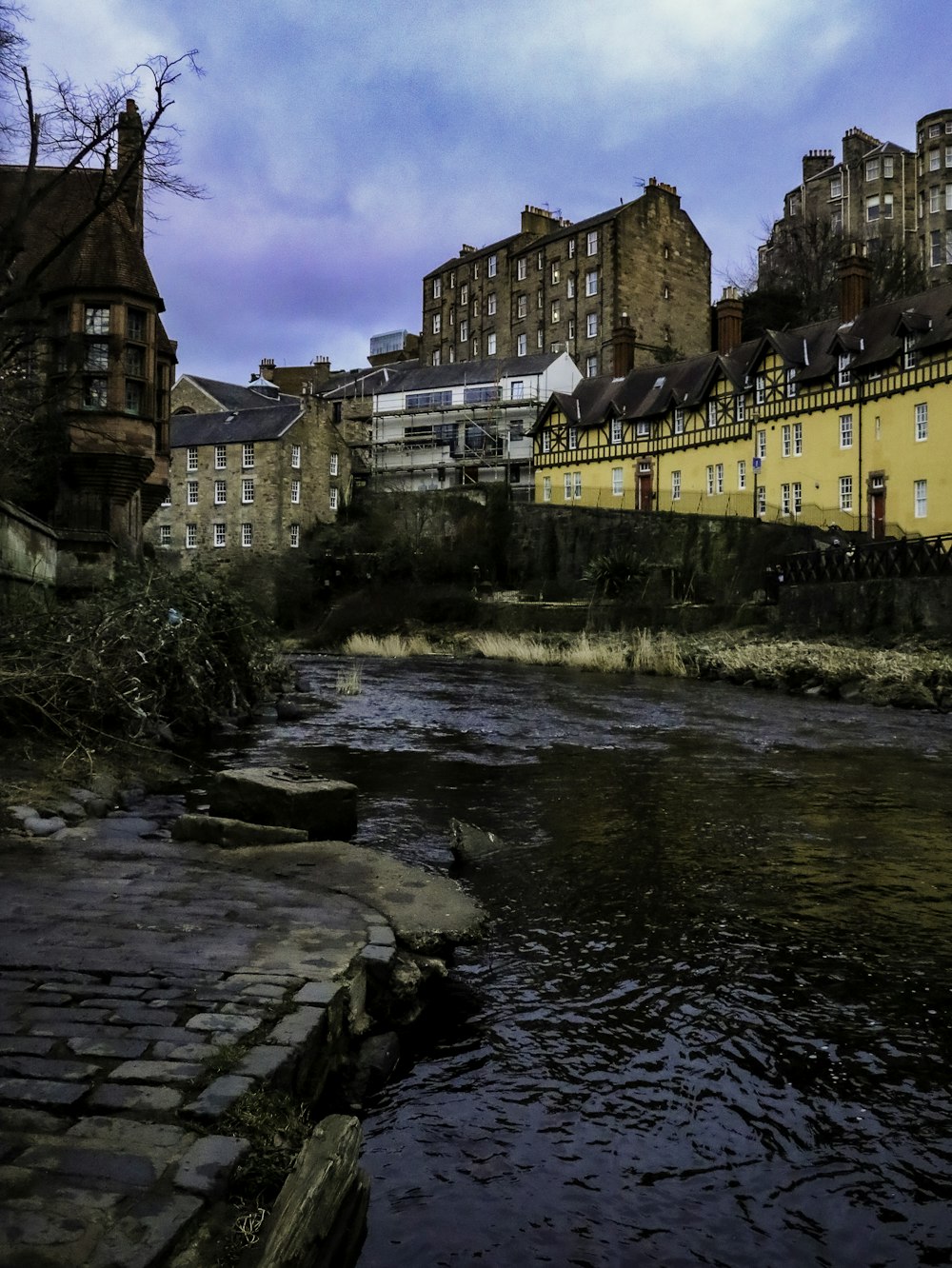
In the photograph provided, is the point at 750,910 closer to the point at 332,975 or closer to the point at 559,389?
the point at 332,975

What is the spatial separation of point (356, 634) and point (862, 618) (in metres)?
23.1

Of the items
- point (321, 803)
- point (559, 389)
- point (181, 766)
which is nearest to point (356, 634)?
point (559, 389)

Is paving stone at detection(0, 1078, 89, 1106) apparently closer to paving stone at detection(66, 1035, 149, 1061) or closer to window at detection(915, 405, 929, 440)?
paving stone at detection(66, 1035, 149, 1061)

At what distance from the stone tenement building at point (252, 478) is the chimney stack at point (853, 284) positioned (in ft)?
106

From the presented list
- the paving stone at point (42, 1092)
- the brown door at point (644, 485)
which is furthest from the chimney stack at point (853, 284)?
the paving stone at point (42, 1092)

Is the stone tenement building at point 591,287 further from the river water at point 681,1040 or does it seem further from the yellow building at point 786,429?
the river water at point 681,1040

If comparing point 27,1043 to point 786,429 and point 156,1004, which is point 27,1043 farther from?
point 786,429

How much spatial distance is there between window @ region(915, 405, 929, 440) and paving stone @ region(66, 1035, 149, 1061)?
3956cm

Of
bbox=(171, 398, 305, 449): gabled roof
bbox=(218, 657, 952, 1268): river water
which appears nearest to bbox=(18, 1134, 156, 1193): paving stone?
bbox=(218, 657, 952, 1268): river water

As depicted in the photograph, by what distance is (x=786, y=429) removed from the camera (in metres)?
44.8

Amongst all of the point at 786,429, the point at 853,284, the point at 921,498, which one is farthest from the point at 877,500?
the point at 853,284

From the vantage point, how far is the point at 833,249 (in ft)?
207

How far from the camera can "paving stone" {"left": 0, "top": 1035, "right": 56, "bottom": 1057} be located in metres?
3.85

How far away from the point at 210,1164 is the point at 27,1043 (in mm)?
1195
